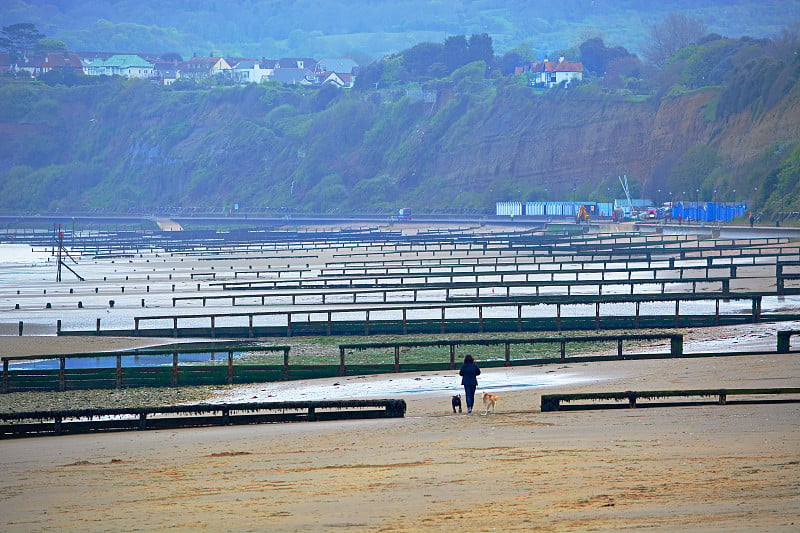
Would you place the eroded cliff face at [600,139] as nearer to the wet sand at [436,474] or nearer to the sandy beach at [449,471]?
the sandy beach at [449,471]

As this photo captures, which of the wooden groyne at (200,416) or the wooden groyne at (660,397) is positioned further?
the wooden groyne at (200,416)

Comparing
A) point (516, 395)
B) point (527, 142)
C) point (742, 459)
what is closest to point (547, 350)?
point (516, 395)

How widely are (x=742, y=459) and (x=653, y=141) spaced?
12531 centimetres

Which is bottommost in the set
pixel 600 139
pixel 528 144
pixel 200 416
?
pixel 200 416

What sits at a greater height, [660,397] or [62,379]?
[62,379]

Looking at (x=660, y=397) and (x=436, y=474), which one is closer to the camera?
(x=436, y=474)

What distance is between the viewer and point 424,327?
35594mm

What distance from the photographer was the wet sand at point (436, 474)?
37.8 ft

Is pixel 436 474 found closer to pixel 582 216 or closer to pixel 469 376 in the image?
pixel 469 376

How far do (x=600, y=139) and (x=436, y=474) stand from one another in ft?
433

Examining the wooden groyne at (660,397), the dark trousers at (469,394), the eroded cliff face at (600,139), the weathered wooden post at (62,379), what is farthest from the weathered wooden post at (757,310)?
the eroded cliff face at (600,139)

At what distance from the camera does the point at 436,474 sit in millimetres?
13820

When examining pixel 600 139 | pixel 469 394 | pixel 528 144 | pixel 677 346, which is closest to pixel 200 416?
pixel 469 394

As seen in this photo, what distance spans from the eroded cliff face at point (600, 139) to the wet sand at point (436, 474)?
9907 centimetres
